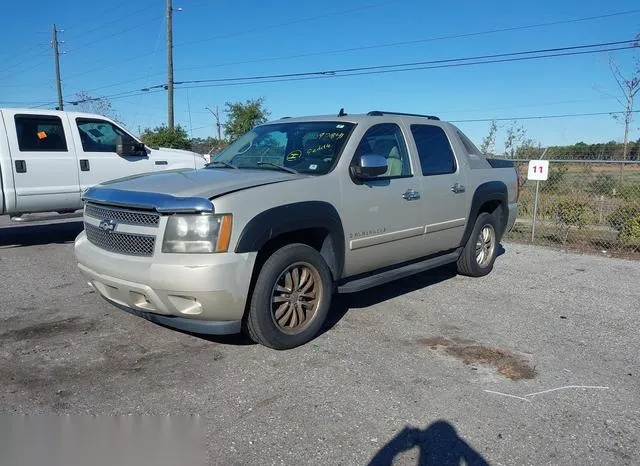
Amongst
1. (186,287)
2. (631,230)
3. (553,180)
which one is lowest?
(631,230)

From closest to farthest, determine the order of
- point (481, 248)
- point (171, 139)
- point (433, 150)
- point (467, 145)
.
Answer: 1. point (433, 150)
2. point (467, 145)
3. point (481, 248)
4. point (171, 139)

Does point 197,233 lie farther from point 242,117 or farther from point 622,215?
point 242,117

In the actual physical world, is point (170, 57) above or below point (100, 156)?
above

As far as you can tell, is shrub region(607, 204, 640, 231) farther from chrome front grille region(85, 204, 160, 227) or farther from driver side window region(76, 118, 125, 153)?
driver side window region(76, 118, 125, 153)

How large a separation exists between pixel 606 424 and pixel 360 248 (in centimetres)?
229

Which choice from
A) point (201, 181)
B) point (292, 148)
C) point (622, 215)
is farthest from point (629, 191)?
point (201, 181)

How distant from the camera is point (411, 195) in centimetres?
521

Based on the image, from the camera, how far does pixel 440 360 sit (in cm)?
423

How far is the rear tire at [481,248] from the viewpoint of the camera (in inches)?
257

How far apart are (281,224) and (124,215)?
1.18m

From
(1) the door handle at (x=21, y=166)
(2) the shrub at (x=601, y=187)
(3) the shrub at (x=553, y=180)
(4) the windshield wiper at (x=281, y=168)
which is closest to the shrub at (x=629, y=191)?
(2) the shrub at (x=601, y=187)

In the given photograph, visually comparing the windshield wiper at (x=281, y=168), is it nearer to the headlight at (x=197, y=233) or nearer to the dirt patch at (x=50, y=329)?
the headlight at (x=197, y=233)

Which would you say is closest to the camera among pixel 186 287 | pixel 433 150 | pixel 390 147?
pixel 186 287

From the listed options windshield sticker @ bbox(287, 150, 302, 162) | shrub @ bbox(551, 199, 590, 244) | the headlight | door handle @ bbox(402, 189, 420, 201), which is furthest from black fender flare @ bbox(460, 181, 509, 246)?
shrub @ bbox(551, 199, 590, 244)
